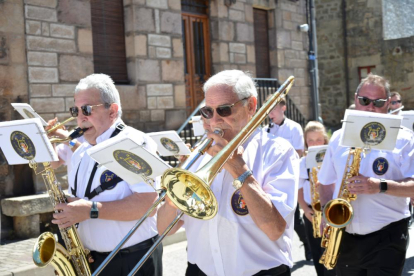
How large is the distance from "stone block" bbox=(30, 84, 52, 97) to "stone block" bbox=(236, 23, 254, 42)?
5.19 m

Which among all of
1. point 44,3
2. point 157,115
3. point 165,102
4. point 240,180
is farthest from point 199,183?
point 165,102

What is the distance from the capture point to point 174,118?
1029 centimetres

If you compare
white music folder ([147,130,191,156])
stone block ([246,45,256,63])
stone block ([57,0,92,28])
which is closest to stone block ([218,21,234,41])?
stone block ([246,45,256,63])

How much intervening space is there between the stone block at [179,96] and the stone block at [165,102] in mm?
125

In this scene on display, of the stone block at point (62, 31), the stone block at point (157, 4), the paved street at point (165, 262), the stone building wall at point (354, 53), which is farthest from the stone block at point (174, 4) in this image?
the stone building wall at point (354, 53)

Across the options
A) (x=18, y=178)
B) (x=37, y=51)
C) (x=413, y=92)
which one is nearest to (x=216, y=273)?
(x=18, y=178)

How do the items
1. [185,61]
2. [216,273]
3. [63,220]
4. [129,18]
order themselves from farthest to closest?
[185,61], [129,18], [63,220], [216,273]

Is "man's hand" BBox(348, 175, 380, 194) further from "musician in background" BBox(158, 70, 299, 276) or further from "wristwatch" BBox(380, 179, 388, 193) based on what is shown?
"musician in background" BBox(158, 70, 299, 276)

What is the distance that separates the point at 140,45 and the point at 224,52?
8.39 feet

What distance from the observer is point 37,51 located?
26.3 ft

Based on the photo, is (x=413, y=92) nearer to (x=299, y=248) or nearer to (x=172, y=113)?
(x=172, y=113)

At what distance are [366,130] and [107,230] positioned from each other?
1.81 metres

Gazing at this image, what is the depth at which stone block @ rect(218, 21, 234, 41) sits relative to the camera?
11484 mm

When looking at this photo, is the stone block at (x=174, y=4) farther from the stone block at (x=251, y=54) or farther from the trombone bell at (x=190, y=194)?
the trombone bell at (x=190, y=194)
